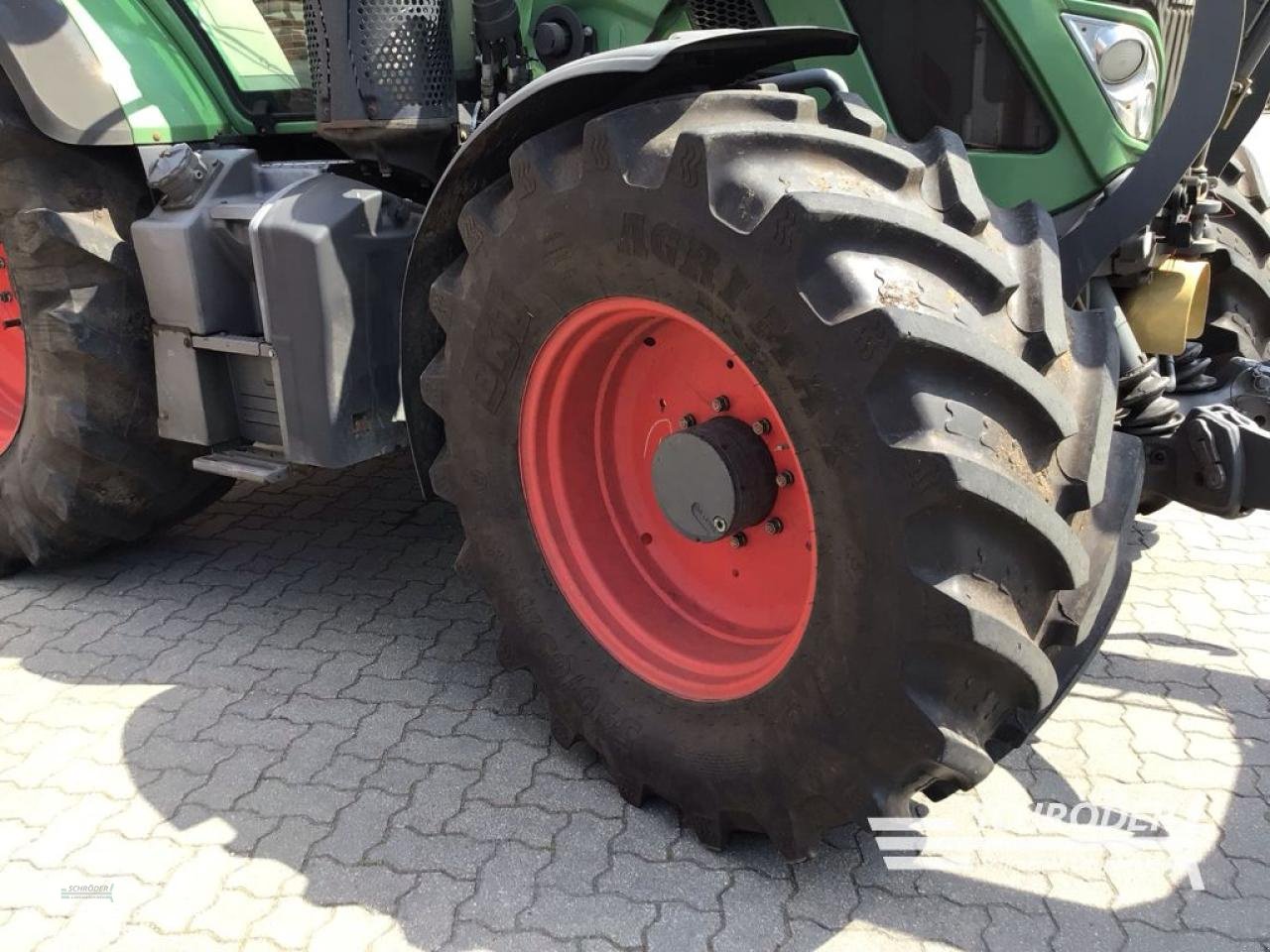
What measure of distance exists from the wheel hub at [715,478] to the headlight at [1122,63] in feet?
3.43

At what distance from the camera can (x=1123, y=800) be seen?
7.88ft

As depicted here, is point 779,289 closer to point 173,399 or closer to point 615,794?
point 615,794

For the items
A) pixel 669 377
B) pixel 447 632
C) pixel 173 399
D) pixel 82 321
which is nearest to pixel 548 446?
pixel 669 377

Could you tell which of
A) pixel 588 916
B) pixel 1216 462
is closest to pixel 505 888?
pixel 588 916

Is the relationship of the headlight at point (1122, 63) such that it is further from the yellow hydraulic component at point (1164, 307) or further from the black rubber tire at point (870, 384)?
the black rubber tire at point (870, 384)

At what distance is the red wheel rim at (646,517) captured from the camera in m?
2.25

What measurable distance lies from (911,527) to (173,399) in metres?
2.29

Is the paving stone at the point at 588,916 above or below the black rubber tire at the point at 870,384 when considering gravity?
below

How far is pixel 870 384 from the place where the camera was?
1.72m

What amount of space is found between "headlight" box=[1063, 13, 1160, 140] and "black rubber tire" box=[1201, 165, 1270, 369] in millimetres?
847

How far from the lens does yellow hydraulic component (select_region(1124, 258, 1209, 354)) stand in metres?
2.46

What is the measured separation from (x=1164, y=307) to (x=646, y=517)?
4.19 feet

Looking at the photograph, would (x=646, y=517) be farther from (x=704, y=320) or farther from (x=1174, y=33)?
(x=1174, y=33)

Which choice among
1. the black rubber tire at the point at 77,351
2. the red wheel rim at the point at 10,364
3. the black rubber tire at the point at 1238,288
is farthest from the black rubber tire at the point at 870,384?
the red wheel rim at the point at 10,364
